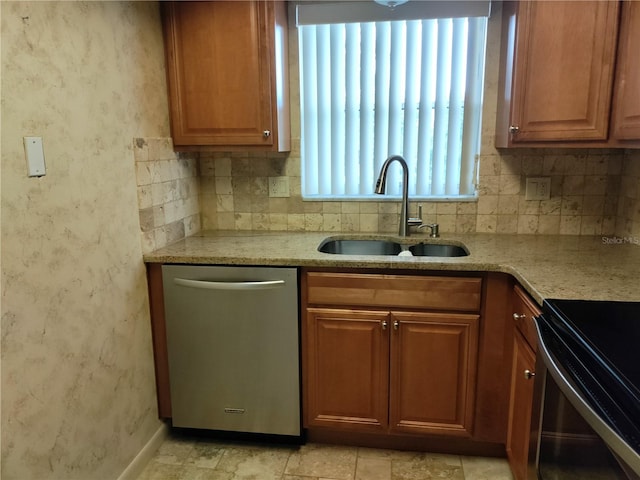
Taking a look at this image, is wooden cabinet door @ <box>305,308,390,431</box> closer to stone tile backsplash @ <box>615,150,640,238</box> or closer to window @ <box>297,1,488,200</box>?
Answer: window @ <box>297,1,488,200</box>

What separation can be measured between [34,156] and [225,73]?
1012 mm

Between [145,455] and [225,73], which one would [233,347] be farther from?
[225,73]

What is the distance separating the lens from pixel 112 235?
1.81m

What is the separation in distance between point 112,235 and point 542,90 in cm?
186

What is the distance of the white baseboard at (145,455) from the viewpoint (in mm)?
1938

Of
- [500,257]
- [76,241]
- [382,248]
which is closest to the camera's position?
[76,241]

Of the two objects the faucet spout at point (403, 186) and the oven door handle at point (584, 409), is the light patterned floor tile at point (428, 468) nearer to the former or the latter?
the oven door handle at point (584, 409)

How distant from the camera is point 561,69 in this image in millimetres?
1948

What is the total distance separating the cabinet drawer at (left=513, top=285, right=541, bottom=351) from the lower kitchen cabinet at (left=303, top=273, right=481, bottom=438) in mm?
153

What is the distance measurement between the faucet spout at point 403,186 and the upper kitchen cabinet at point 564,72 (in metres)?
0.50

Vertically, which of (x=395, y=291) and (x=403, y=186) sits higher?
(x=403, y=186)

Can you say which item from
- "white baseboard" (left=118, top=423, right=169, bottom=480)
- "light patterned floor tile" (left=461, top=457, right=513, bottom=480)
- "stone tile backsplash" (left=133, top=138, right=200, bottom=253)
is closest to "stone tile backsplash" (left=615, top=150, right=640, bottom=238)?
"light patterned floor tile" (left=461, top=457, right=513, bottom=480)

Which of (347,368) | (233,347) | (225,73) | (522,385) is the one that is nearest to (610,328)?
(522,385)

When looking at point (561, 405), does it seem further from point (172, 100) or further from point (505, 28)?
point (172, 100)
